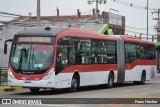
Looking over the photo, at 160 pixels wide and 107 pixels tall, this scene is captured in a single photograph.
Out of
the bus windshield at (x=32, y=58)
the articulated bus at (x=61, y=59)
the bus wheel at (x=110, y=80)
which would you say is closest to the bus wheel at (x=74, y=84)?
the articulated bus at (x=61, y=59)

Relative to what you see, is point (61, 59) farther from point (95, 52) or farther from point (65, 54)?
point (95, 52)

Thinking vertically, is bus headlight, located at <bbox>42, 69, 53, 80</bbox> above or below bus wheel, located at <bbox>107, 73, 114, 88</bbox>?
above

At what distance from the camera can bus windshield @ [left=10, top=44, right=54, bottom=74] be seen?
23.0 metres

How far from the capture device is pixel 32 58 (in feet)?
76.0

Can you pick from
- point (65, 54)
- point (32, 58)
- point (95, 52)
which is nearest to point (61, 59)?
point (65, 54)

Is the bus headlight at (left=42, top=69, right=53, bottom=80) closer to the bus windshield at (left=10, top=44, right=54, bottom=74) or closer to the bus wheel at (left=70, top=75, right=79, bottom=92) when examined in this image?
the bus windshield at (left=10, top=44, right=54, bottom=74)

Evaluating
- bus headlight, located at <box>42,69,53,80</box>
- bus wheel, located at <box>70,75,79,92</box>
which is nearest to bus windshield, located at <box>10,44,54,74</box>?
bus headlight, located at <box>42,69,53,80</box>

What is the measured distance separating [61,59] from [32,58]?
57.5 inches

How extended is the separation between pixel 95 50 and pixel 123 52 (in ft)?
15.3

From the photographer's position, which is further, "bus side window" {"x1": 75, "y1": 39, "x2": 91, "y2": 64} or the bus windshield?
"bus side window" {"x1": 75, "y1": 39, "x2": 91, "y2": 64}

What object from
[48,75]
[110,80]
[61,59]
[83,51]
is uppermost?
[83,51]

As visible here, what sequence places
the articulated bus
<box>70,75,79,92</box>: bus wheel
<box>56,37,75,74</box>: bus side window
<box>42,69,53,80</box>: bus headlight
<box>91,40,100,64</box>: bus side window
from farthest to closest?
<box>91,40,100,64</box>: bus side window < <box>70,75,79,92</box>: bus wheel < <box>56,37,75,74</box>: bus side window < the articulated bus < <box>42,69,53,80</box>: bus headlight

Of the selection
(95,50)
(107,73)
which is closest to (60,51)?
(95,50)

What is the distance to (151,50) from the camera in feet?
122
